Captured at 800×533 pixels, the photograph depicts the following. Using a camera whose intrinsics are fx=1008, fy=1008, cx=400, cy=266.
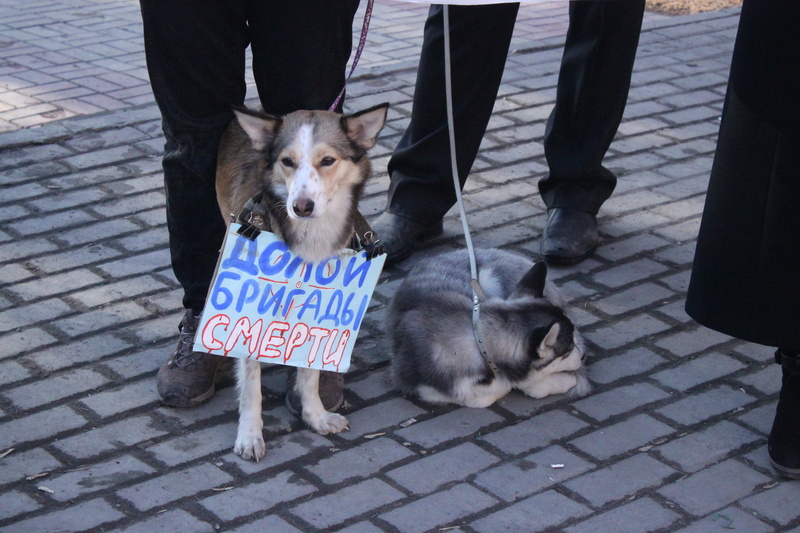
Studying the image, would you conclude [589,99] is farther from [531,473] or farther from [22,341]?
[22,341]

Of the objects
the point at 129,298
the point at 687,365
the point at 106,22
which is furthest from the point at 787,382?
the point at 106,22

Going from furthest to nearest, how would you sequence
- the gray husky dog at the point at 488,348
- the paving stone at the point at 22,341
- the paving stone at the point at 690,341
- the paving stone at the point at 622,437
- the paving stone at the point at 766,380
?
the paving stone at the point at 690,341 → the paving stone at the point at 22,341 → the paving stone at the point at 766,380 → the gray husky dog at the point at 488,348 → the paving stone at the point at 622,437

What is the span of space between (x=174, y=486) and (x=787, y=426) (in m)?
1.95

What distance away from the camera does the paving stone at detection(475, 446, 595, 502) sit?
3.12m

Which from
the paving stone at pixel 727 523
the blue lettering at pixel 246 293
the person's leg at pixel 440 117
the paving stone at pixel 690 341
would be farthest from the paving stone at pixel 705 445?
the person's leg at pixel 440 117

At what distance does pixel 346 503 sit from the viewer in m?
3.03

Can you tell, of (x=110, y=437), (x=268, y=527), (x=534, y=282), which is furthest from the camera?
(x=534, y=282)

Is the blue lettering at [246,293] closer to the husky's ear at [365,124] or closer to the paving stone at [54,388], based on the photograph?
the husky's ear at [365,124]

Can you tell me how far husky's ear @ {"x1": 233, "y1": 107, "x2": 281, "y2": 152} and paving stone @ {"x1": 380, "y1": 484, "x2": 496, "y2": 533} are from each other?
47.6 inches

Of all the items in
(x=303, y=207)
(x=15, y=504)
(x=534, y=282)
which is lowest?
(x=15, y=504)

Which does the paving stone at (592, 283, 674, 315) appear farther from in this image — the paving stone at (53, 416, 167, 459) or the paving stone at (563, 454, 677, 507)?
the paving stone at (53, 416, 167, 459)

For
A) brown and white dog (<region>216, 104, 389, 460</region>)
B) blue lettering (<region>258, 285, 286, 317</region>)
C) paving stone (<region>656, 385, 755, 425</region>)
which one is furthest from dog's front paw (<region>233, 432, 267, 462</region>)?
paving stone (<region>656, 385, 755, 425</region>)

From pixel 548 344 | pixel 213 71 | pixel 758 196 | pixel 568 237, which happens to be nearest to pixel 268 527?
pixel 548 344

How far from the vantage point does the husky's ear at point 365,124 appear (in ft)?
10.4
